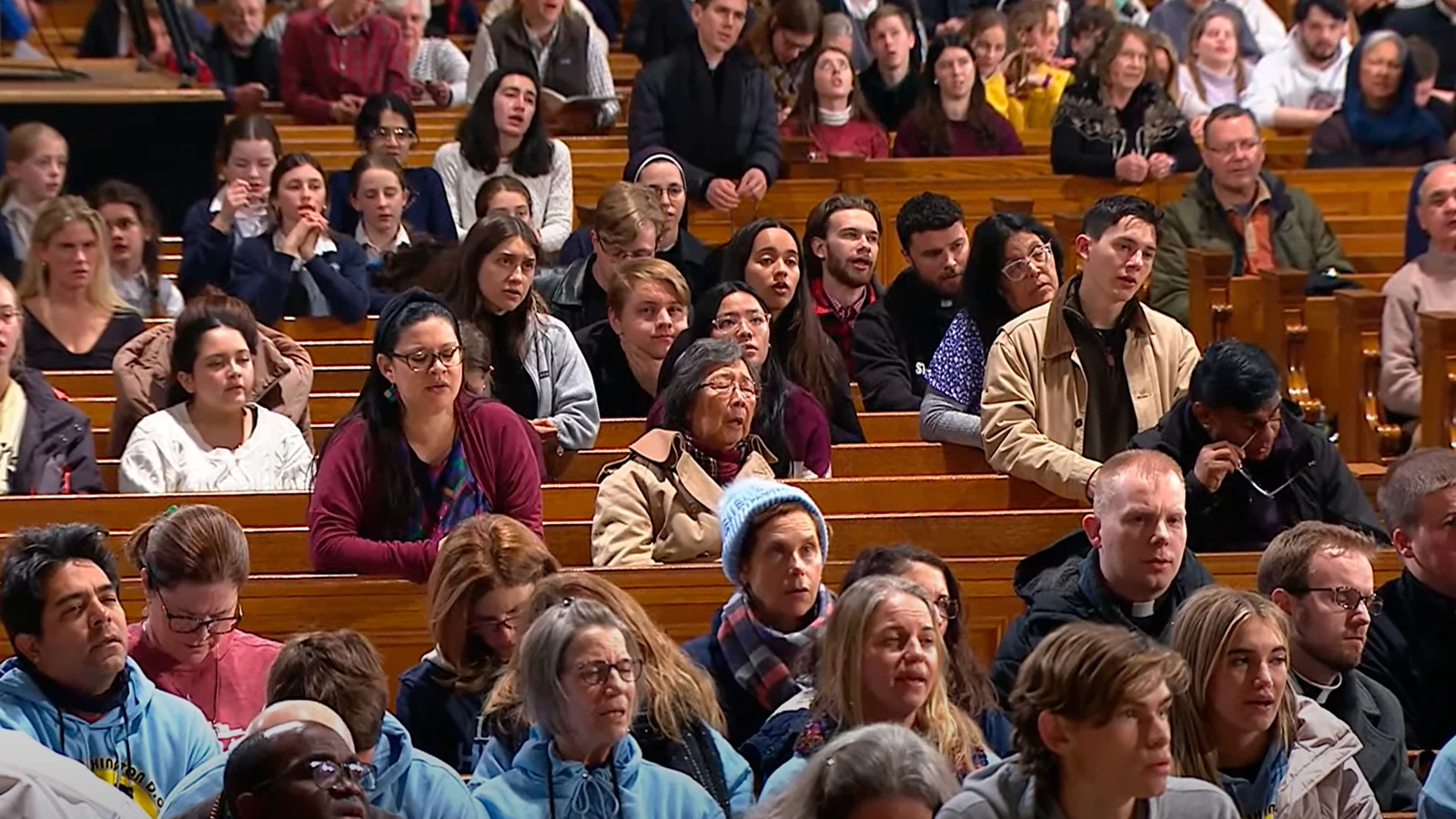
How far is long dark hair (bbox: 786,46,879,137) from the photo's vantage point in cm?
934

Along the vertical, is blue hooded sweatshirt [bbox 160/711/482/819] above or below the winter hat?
below

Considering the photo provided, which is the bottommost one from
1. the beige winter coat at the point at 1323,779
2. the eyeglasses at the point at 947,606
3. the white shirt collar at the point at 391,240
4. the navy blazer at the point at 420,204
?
the beige winter coat at the point at 1323,779

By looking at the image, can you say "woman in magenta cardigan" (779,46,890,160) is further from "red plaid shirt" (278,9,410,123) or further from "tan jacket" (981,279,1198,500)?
"tan jacket" (981,279,1198,500)

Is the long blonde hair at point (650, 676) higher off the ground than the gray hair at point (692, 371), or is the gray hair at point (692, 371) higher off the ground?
the gray hair at point (692, 371)

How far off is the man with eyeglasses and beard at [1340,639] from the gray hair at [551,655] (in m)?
1.29

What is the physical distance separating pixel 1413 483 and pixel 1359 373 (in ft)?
8.07

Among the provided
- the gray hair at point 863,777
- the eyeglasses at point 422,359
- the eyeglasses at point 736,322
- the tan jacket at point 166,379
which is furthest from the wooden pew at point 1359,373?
the gray hair at point 863,777

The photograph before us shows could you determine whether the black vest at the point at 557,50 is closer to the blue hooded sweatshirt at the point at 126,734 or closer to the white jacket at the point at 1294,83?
the white jacket at the point at 1294,83

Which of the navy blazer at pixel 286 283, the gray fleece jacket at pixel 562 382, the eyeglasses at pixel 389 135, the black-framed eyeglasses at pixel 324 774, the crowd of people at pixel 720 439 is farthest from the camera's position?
the eyeglasses at pixel 389 135

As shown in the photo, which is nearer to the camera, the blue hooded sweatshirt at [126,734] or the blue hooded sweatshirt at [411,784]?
the blue hooded sweatshirt at [411,784]

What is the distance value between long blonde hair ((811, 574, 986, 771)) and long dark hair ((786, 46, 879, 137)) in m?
5.39

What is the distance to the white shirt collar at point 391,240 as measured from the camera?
7.98m

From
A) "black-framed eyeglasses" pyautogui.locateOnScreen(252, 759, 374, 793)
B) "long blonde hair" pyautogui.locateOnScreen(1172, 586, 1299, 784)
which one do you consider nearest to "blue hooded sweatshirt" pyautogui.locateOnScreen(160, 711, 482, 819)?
"black-framed eyeglasses" pyautogui.locateOnScreen(252, 759, 374, 793)

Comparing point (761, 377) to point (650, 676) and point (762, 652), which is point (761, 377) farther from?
point (650, 676)
